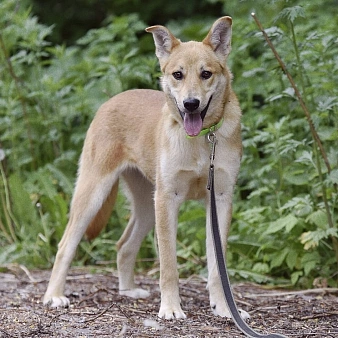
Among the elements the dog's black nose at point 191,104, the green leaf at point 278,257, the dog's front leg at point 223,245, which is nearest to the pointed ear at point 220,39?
the dog's black nose at point 191,104

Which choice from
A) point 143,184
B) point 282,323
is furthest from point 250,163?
point 282,323

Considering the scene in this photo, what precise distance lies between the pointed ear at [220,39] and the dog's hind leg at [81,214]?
4.35 ft

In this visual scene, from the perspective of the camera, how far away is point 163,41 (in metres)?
5.38

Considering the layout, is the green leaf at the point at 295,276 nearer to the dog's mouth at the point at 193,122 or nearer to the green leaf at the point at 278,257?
the green leaf at the point at 278,257

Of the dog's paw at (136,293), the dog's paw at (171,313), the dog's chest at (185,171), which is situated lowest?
the dog's paw at (136,293)

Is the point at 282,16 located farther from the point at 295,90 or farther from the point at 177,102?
the point at 177,102

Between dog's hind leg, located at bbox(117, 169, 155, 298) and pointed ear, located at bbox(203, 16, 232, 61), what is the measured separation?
1.43m

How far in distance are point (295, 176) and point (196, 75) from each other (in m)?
2.05

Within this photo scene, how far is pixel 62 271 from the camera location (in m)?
5.90

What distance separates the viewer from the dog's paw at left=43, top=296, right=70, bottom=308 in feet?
18.6

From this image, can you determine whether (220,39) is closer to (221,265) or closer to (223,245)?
(223,245)

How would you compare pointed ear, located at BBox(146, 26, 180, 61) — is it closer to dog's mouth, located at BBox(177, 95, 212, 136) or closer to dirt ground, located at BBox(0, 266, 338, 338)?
dog's mouth, located at BBox(177, 95, 212, 136)

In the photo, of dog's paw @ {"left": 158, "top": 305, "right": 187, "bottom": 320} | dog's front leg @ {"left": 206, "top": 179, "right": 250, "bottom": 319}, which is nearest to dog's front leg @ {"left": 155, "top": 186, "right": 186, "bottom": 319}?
dog's paw @ {"left": 158, "top": 305, "right": 187, "bottom": 320}

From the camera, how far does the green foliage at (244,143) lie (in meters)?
6.25
